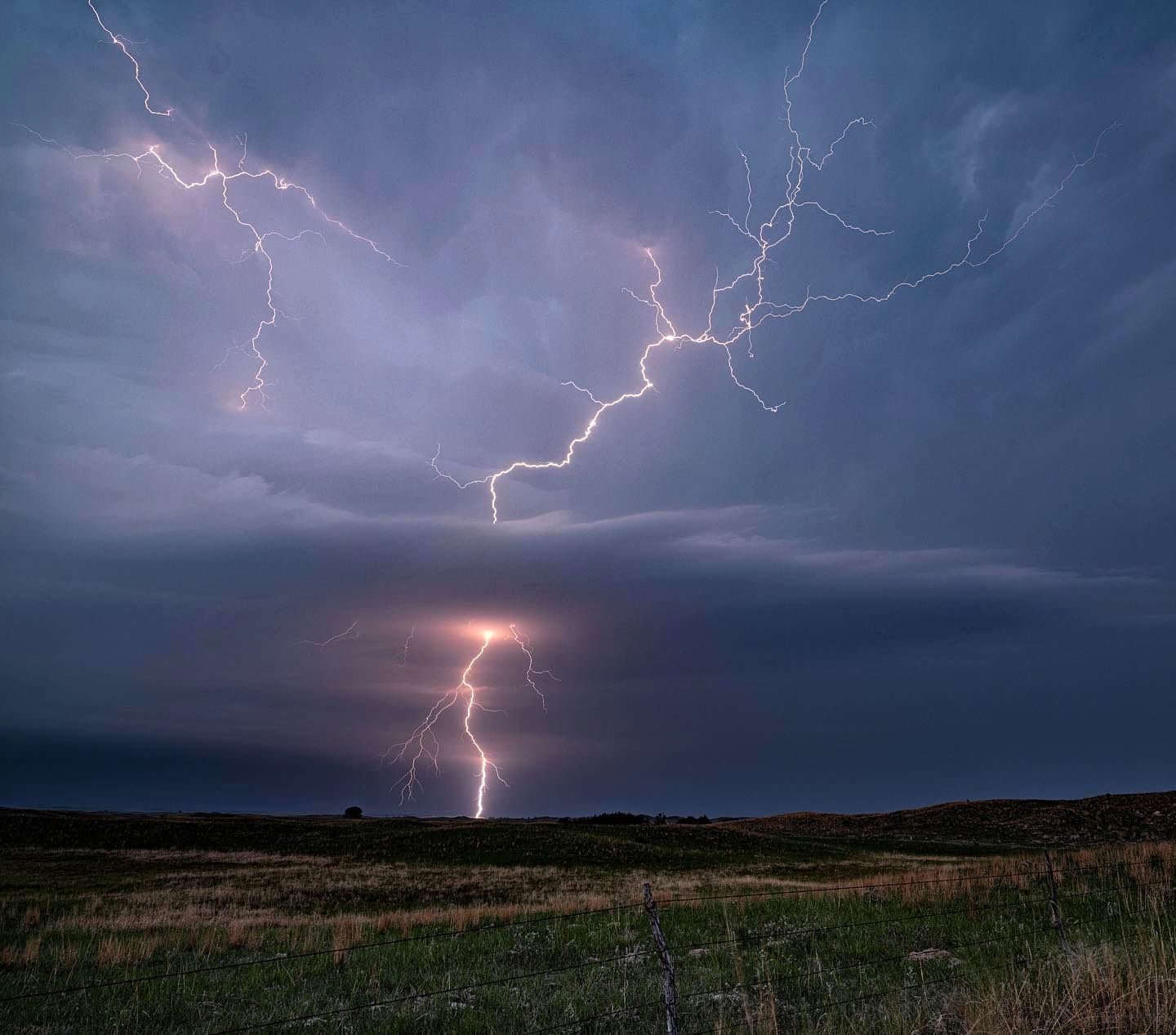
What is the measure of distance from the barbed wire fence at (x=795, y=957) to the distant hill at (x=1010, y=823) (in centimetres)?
2984

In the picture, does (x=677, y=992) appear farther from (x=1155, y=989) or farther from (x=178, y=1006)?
(x=178, y=1006)

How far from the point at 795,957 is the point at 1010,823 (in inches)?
1868

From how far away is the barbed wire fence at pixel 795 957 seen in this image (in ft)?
22.0

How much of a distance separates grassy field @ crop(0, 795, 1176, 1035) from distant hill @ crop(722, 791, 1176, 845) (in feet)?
60.3

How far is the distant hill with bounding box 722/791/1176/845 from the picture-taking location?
4028cm

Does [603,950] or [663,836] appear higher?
[663,836]

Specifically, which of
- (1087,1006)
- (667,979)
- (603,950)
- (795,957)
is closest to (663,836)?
(603,950)

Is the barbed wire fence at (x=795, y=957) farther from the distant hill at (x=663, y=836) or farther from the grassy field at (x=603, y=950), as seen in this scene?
the distant hill at (x=663, y=836)

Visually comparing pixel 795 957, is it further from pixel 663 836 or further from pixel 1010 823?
pixel 1010 823

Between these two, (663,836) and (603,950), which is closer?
(603,950)

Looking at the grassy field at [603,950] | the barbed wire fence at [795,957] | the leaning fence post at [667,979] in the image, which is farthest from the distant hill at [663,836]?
the leaning fence post at [667,979]

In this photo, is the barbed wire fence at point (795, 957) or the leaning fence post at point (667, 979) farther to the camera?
the barbed wire fence at point (795, 957)

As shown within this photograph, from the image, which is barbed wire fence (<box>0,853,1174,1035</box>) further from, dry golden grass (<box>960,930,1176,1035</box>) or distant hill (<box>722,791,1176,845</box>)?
distant hill (<box>722,791,1176,845</box>)

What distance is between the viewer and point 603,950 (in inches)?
409
